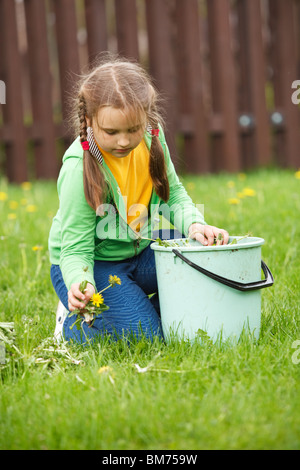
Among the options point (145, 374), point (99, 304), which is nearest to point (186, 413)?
point (145, 374)

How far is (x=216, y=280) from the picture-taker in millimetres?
1533

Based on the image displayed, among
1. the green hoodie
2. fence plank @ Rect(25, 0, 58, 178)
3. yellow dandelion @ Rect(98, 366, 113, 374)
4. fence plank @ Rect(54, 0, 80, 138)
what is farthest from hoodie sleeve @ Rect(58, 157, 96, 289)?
fence plank @ Rect(25, 0, 58, 178)

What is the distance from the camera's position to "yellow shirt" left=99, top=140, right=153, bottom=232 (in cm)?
179

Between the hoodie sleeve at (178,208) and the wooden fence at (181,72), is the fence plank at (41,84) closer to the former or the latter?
the wooden fence at (181,72)

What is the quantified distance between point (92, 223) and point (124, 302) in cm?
26

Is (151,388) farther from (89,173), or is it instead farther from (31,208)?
(31,208)

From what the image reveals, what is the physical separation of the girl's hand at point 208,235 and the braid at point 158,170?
0.16 m

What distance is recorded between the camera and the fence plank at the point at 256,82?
488 cm

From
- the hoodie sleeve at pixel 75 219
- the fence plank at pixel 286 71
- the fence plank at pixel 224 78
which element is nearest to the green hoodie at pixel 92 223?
the hoodie sleeve at pixel 75 219

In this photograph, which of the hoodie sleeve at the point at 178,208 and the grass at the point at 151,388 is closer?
the grass at the point at 151,388

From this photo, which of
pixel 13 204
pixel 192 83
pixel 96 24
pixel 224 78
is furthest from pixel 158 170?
pixel 224 78

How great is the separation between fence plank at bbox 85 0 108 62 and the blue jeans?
2674 mm

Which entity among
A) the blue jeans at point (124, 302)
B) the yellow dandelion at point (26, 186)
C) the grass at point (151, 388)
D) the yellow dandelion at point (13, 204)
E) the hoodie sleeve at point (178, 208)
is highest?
the yellow dandelion at point (26, 186)

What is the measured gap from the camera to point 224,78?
463 cm
